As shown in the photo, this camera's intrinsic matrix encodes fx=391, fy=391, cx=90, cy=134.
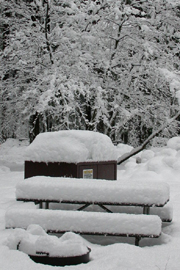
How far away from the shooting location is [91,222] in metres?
5.16

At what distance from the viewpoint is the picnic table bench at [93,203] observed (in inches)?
200

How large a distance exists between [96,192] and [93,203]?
0.52 feet

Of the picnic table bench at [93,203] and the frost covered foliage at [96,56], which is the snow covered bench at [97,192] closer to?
the picnic table bench at [93,203]

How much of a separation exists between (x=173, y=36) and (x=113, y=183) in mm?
12950

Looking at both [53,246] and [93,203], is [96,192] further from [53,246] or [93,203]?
[53,246]

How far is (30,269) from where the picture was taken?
4199mm

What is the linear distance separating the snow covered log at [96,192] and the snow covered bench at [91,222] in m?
0.30

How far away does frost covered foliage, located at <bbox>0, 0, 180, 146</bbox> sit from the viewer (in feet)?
50.1

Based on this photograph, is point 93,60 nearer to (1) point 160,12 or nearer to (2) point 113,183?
(1) point 160,12

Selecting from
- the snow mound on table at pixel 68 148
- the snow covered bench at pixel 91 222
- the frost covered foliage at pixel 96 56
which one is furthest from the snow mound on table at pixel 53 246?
the frost covered foliage at pixel 96 56

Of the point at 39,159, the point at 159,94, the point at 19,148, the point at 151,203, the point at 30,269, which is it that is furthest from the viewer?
the point at 19,148

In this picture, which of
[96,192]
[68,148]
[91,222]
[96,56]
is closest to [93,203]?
[96,192]

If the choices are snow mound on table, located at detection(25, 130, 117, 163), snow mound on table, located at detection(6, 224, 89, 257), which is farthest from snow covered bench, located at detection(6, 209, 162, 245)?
snow mound on table, located at detection(25, 130, 117, 163)

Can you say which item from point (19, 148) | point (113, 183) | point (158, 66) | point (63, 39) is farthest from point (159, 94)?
point (113, 183)
